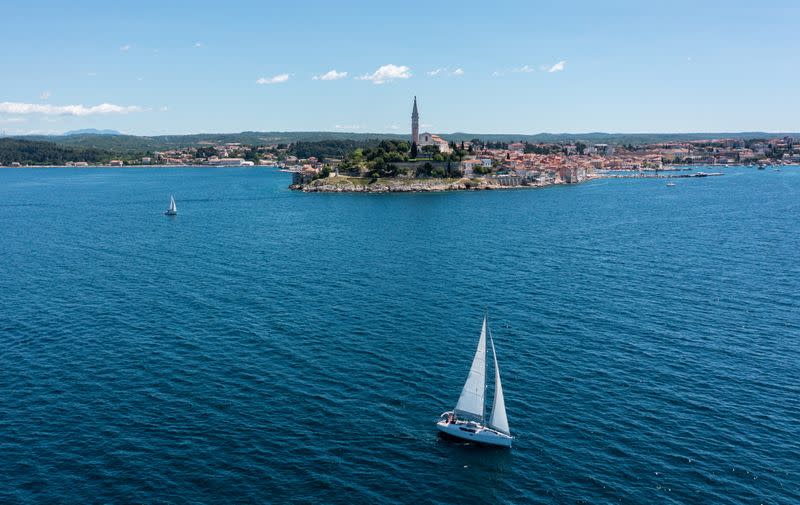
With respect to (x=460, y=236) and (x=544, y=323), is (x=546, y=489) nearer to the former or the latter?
(x=544, y=323)

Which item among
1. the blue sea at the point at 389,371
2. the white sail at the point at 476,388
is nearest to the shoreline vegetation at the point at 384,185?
the blue sea at the point at 389,371

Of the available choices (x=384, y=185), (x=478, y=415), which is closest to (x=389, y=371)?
(x=478, y=415)

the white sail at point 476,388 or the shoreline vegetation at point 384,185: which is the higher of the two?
the shoreline vegetation at point 384,185

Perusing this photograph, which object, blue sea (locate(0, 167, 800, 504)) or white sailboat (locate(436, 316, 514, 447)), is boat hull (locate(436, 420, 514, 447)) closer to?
white sailboat (locate(436, 316, 514, 447))

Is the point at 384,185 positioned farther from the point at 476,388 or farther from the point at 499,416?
the point at 499,416

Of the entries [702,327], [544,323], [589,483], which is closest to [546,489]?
[589,483]

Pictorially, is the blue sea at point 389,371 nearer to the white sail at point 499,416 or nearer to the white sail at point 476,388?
the white sail at point 499,416
